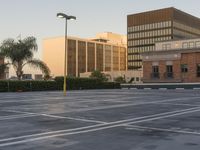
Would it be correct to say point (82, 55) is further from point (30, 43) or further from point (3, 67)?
point (3, 67)

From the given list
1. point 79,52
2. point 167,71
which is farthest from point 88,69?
point 167,71

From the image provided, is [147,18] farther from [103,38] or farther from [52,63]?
[52,63]

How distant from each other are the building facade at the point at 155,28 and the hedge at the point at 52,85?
282ft

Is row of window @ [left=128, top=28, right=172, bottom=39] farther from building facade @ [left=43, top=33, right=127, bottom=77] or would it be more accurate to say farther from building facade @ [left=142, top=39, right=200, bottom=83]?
building facade @ [left=142, top=39, right=200, bottom=83]

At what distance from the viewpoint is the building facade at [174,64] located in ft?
205

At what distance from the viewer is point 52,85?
50312 mm

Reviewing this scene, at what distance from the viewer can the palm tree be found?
48.7 metres

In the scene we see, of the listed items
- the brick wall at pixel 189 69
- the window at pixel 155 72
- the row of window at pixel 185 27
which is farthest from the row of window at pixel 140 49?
the brick wall at pixel 189 69

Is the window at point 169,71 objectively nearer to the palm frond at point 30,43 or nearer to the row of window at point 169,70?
the row of window at point 169,70

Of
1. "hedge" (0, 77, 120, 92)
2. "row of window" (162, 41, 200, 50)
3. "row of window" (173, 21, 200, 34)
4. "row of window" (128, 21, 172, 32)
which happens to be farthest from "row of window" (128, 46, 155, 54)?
"hedge" (0, 77, 120, 92)

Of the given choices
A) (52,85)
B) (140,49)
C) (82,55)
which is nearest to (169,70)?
(52,85)

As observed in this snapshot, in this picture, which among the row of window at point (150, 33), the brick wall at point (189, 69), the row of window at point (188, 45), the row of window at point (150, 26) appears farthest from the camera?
the row of window at point (150, 33)

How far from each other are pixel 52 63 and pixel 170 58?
4597 inches

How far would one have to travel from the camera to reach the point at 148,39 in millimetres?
Result: 152000
